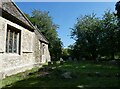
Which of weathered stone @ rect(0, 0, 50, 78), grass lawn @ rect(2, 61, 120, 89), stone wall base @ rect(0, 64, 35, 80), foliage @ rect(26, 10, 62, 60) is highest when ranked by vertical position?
foliage @ rect(26, 10, 62, 60)

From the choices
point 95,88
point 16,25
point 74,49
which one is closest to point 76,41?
point 74,49

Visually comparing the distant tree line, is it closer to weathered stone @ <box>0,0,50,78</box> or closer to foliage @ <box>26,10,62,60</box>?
foliage @ <box>26,10,62,60</box>

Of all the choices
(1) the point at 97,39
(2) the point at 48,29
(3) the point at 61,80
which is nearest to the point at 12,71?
(3) the point at 61,80

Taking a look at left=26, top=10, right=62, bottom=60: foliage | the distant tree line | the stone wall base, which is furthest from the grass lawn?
left=26, top=10, right=62, bottom=60: foliage

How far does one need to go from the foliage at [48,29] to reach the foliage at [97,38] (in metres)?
5.66

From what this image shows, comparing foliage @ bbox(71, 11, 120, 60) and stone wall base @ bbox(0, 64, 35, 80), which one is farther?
foliage @ bbox(71, 11, 120, 60)


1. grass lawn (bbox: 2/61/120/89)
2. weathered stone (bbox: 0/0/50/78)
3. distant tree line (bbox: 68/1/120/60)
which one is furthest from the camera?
distant tree line (bbox: 68/1/120/60)

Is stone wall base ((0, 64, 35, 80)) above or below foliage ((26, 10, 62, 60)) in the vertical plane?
below

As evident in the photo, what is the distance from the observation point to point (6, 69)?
45.9 ft

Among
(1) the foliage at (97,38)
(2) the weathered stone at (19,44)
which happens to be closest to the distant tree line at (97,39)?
(1) the foliage at (97,38)

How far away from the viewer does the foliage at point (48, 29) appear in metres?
51.0

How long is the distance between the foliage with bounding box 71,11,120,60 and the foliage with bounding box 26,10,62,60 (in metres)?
5.66

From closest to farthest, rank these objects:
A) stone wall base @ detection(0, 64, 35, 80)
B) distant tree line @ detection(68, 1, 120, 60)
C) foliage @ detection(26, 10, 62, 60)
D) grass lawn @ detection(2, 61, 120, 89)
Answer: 1. grass lawn @ detection(2, 61, 120, 89)
2. stone wall base @ detection(0, 64, 35, 80)
3. distant tree line @ detection(68, 1, 120, 60)
4. foliage @ detection(26, 10, 62, 60)

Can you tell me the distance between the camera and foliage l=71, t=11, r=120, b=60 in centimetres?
4036
